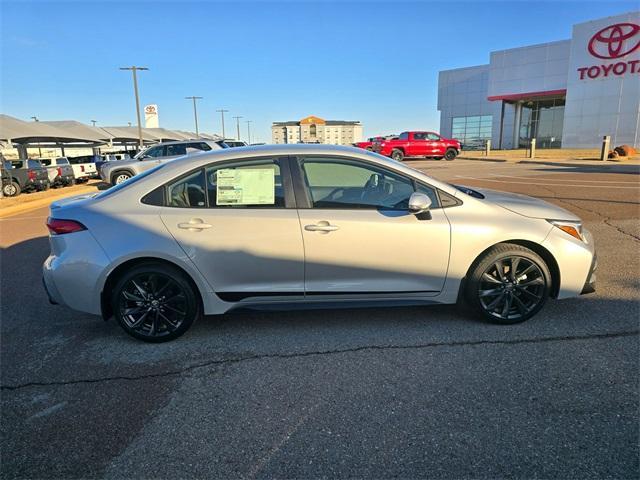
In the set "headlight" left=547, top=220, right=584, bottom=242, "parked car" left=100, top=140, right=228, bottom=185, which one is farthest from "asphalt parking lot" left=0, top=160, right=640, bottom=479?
"parked car" left=100, top=140, right=228, bottom=185

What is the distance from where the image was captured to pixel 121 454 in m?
2.38

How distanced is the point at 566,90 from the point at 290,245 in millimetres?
39673

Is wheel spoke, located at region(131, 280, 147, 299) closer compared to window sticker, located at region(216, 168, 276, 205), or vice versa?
wheel spoke, located at region(131, 280, 147, 299)

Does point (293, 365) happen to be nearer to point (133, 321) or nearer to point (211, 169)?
point (133, 321)

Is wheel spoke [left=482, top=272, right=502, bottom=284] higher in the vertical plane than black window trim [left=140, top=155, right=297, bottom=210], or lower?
lower

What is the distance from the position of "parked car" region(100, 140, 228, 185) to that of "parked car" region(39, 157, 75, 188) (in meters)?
4.27

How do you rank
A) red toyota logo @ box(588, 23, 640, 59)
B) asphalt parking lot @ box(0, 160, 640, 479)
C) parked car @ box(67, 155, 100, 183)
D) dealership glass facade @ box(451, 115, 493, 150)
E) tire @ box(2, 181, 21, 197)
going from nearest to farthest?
asphalt parking lot @ box(0, 160, 640, 479), tire @ box(2, 181, 21, 197), parked car @ box(67, 155, 100, 183), red toyota logo @ box(588, 23, 640, 59), dealership glass facade @ box(451, 115, 493, 150)

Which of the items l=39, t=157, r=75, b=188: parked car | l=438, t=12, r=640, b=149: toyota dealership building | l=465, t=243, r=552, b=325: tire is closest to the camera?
l=465, t=243, r=552, b=325: tire

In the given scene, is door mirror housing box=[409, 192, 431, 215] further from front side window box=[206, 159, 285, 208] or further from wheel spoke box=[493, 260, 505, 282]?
front side window box=[206, 159, 285, 208]

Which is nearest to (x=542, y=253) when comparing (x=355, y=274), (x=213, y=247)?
(x=355, y=274)

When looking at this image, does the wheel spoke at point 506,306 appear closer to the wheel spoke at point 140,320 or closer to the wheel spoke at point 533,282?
the wheel spoke at point 533,282

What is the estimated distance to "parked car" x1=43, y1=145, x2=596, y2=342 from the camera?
347cm

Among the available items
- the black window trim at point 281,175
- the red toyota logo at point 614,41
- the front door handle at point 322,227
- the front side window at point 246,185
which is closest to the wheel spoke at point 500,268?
the front door handle at point 322,227

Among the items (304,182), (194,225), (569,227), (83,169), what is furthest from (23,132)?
(569,227)
